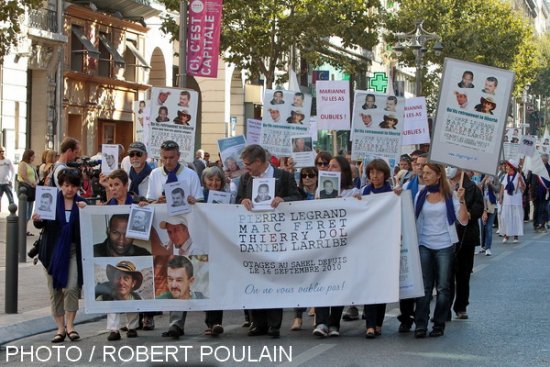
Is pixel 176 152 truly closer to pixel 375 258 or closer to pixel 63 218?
pixel 63 218

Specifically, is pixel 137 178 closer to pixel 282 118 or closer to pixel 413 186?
pixel 413 186

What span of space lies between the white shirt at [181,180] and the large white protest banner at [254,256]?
46cm

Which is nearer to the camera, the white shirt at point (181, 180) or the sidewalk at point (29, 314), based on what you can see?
the sidewalk at point (29, 314)

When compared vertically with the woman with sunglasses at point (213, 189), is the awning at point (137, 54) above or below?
above

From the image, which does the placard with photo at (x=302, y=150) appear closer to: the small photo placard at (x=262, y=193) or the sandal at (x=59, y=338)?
the small photo placard at (x=262, y=193)

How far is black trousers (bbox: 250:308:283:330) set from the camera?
11562 mm

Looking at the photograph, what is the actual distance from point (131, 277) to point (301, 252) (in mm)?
1598

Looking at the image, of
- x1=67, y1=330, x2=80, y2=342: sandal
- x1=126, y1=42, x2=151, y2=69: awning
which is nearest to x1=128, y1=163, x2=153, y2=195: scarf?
x1=67, y1=330, x2=80, y2=342: sandal

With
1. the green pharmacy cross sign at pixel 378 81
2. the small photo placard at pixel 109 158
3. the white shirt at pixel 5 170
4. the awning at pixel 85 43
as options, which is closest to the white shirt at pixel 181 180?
the small photo placard at pixel 109 158

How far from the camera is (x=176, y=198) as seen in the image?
11586 mm

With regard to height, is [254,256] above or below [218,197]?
below

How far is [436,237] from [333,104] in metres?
8.12

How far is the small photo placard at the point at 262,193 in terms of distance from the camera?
1156 centimetres

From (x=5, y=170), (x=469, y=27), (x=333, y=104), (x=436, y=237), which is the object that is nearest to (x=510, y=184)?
(x=333, y=104)
